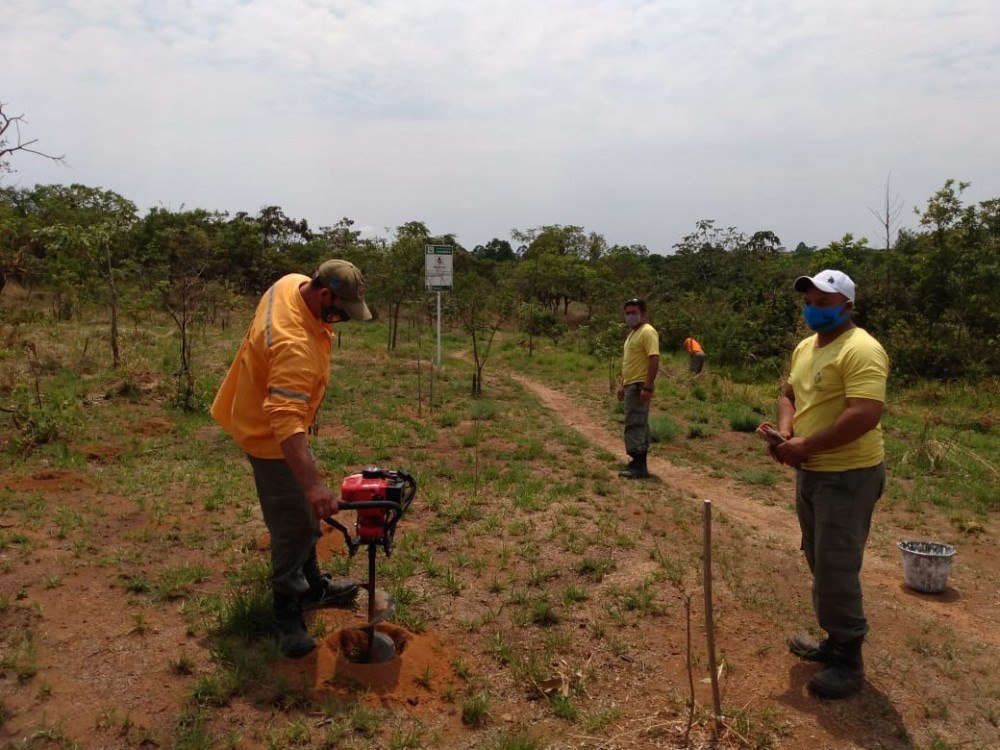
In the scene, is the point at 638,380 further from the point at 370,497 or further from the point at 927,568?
the point at 370,497

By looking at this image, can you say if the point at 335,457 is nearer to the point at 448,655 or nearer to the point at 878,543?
the point at 448,655

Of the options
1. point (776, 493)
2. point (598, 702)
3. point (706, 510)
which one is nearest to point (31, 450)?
point (598, 702)

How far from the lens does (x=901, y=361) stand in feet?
52.2

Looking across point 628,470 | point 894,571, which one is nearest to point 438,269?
point 628,470

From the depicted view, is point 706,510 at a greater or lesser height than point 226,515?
greater

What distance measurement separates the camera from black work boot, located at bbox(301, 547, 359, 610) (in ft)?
12.9

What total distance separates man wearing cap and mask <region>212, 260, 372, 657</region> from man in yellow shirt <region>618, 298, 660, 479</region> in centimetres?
392

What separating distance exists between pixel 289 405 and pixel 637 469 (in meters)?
4.78

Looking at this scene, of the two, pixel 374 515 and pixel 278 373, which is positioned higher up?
pixel 278 373

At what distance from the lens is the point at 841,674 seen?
3215 millimetres

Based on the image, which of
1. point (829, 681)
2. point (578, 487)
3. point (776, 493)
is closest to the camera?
point (829, 681)

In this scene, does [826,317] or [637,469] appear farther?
[637,469]

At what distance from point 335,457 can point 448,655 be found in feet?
12.6

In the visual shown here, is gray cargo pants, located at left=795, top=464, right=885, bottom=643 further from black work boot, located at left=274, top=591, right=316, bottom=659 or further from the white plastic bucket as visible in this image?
black work boot, located at left=274, top=591, right=316, bottom=659
